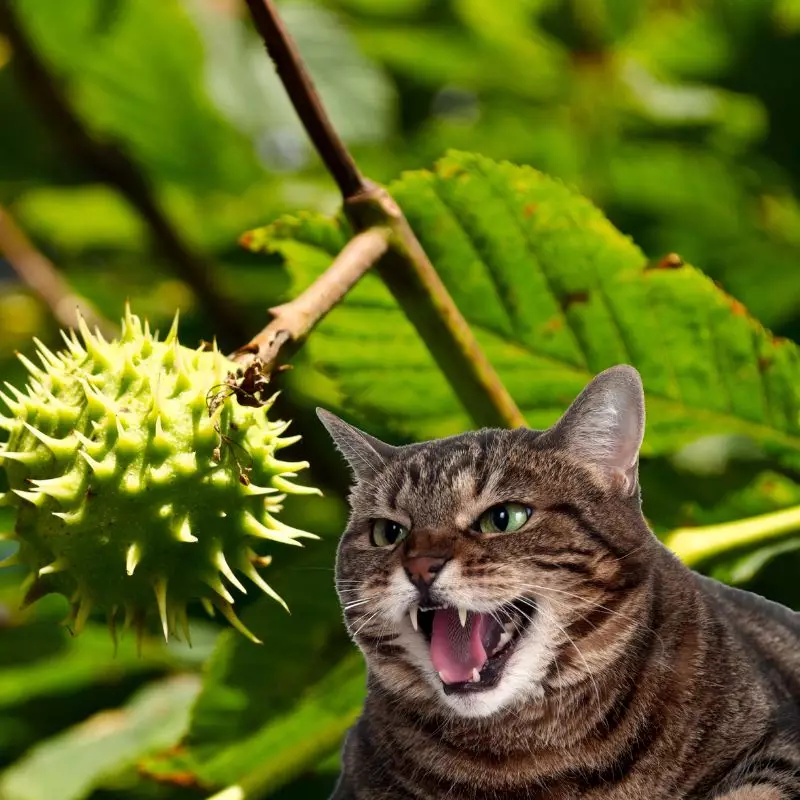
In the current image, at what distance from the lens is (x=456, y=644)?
1201 mm

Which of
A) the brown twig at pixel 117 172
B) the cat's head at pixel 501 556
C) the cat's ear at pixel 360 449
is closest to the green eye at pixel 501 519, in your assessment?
the cat's head at pixel 501 556

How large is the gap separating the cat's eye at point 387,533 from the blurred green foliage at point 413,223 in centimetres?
27

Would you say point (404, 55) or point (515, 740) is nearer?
point (515, 740)

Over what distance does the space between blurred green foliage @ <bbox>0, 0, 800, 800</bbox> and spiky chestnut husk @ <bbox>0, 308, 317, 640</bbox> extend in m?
0.15

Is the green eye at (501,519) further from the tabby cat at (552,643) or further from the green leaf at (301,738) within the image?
the green leaf at (301,738)

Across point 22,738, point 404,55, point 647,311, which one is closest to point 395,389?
point 647,311

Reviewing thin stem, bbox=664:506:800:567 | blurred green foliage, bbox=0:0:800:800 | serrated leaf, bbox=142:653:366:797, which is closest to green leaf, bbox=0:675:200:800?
blurred green foliage, bbox=0:0:800:800

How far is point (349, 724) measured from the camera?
57.1 inches

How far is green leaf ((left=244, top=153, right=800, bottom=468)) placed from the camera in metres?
1.51

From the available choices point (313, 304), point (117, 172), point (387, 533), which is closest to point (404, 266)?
point (313, 304)

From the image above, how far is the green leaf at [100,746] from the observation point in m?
1.93

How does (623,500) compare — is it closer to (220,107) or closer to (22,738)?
(22,738)

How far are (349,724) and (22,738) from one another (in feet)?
3.43

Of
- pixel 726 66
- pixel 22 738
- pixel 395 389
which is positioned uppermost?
pixel 395 389
